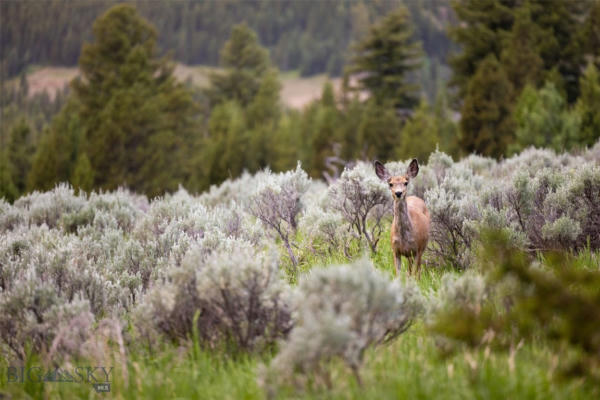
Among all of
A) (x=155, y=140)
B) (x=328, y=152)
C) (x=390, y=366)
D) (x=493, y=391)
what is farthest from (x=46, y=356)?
(x=328, y=152)

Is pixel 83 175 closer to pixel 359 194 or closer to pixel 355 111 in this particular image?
pixel 355 111

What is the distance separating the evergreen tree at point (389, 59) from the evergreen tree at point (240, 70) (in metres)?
15.3

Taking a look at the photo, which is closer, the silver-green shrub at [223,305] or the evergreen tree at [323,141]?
the silver-green shrub at [223,305]

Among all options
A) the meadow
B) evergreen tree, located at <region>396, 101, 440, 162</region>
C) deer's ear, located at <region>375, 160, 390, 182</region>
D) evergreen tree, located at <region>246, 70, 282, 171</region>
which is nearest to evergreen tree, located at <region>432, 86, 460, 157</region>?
evergreen tree, located at <region>396, 101, 440, 162</region>

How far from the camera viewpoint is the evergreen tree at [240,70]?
54531 millimetres

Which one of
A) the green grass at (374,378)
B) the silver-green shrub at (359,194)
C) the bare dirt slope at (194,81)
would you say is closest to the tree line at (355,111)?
the silver-green shrub at (359,194)

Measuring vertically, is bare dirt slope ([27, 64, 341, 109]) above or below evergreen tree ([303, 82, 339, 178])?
above

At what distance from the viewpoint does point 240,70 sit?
54.9 metres

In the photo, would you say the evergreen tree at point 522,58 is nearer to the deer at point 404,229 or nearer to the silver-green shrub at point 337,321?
the deer at point 404,229

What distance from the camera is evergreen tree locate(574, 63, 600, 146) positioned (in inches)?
783

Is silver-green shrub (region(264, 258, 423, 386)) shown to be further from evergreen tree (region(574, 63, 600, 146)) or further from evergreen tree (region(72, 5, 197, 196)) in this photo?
evergreen tree (region(72, 5, 197, 196))

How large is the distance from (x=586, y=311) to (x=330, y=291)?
5.03 ft

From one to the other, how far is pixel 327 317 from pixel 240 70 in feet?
178

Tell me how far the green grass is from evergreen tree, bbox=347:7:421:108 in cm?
3967
